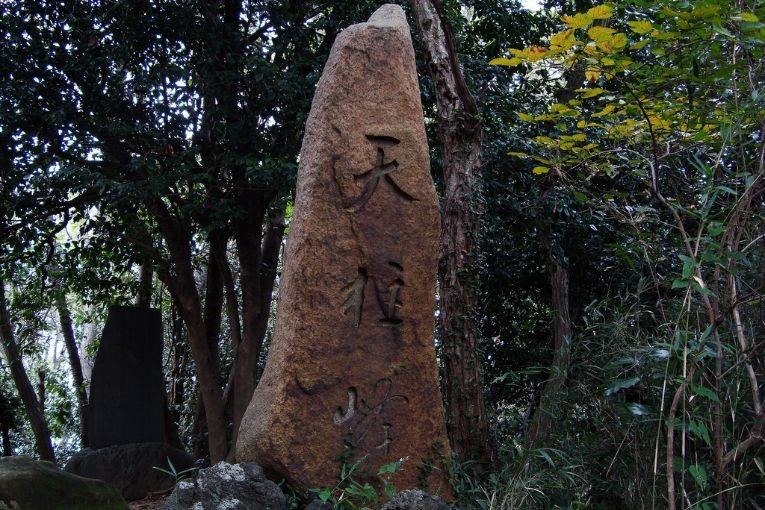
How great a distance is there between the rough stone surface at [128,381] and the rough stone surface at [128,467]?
0.31m

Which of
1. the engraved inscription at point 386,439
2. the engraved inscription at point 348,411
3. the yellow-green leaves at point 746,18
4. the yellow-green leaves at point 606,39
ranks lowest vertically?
the engraved inscription at point 386,439

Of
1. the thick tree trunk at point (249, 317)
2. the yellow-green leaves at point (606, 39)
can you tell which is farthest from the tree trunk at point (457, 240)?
the thick tree trunk at point (249, 317)

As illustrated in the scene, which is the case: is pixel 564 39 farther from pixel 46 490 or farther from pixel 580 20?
pixel 46 490

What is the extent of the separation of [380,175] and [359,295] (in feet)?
1.88

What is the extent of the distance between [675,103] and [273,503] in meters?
2.53

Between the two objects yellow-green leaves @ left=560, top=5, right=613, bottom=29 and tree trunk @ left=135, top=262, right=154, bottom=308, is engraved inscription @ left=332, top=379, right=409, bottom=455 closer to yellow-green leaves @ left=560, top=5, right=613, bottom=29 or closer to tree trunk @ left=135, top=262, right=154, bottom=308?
yellow-green leaves @ left=560, top=5, right=613, bottom=29

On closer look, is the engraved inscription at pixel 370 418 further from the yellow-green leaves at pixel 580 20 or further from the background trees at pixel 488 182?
the yellow-green leaves at pixel 580 20

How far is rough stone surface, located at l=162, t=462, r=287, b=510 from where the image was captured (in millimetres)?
2691

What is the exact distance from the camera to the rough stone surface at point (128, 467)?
5.86 m

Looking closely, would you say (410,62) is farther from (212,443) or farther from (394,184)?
(212,443)

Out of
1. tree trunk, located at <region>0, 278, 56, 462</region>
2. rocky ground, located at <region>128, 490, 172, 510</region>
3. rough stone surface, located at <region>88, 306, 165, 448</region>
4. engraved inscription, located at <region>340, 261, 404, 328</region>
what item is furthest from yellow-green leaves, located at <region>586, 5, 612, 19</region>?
tree trunk, located at <region>0, 278, 56, 462</region>

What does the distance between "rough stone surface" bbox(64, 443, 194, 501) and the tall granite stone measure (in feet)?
9.87

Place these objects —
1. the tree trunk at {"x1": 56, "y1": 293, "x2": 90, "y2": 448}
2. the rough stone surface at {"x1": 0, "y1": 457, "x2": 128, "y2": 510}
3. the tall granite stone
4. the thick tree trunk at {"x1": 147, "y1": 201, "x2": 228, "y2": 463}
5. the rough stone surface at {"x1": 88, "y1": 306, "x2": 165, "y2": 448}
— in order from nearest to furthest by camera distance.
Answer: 1. the tall granite stone
2. the rough stone surface at {"x1": 0, "y1": 457, "x2": 128, "y2": 510}
3. the rough stone surface at {"x1": 88, "y1": 306, "x2": 165, "y2": 448}
4. the thick tree trunk at {"x1": 147, "y1": 201, "x2": 228, "y2": 463}
5. the tree trunk at {"x1": 56, "y1": 293, "x2": 90, "y2": 448}

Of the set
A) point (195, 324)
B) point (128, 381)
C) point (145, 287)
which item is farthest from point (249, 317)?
point (145, 287)
